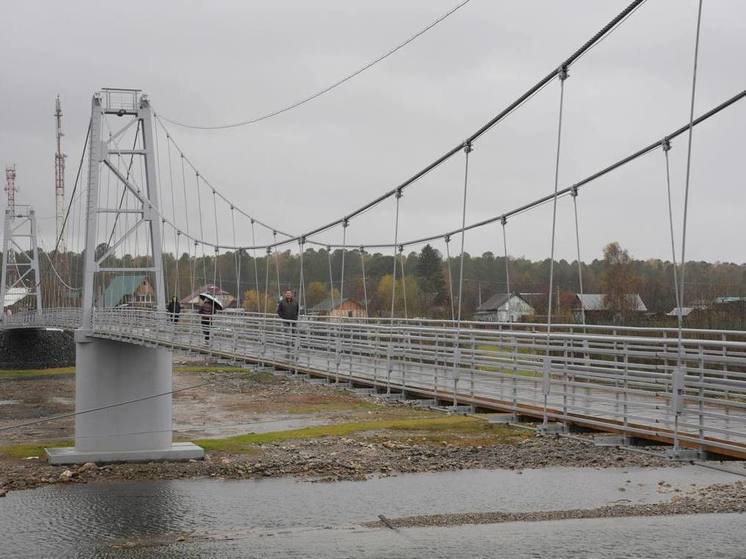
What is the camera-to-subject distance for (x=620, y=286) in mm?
23125

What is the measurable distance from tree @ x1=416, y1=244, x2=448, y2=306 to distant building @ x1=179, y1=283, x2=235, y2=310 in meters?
7.82

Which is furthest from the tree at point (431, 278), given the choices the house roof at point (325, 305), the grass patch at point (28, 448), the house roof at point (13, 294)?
the house roof at point (13, 294)

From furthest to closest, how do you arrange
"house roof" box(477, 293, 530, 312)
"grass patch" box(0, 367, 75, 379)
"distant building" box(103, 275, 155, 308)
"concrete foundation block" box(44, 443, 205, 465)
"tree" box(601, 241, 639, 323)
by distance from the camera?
1. "grass patch" box(0, 367, 75, 379)
2. "distant building" box(103, 275, 155, 308)
3. "concrete foundation block" box(44, 443, 205, 465)
4. "house roof" box(477, 293, 530, 312)
5. "tree" box(601, 241, 639, 323)

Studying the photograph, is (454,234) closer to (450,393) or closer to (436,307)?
(436,307)

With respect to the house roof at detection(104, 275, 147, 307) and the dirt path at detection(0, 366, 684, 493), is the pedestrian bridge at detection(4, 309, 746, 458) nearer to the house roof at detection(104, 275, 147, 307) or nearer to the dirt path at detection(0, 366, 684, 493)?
the dirt path at detection(0, 366, 684, 493)

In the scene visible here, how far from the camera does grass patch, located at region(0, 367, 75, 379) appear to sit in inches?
2864

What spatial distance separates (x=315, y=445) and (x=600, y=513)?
12.3 metres

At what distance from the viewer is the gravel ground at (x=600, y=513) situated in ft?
85.5

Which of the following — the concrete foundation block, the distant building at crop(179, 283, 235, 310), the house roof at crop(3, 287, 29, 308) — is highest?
the house roof at crop(3, 287, 29, 308)

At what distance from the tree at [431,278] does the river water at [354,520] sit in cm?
505

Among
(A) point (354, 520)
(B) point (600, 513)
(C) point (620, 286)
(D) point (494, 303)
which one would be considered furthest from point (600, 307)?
(A) point (354, 520)

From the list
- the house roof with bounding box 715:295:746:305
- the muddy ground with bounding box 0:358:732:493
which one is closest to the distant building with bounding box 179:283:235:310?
the muddy ground with bounding box 0:358:732:493

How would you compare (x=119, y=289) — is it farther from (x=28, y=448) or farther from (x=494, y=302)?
(x=494, y=302)

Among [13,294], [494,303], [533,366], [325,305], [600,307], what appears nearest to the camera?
[533,366]
